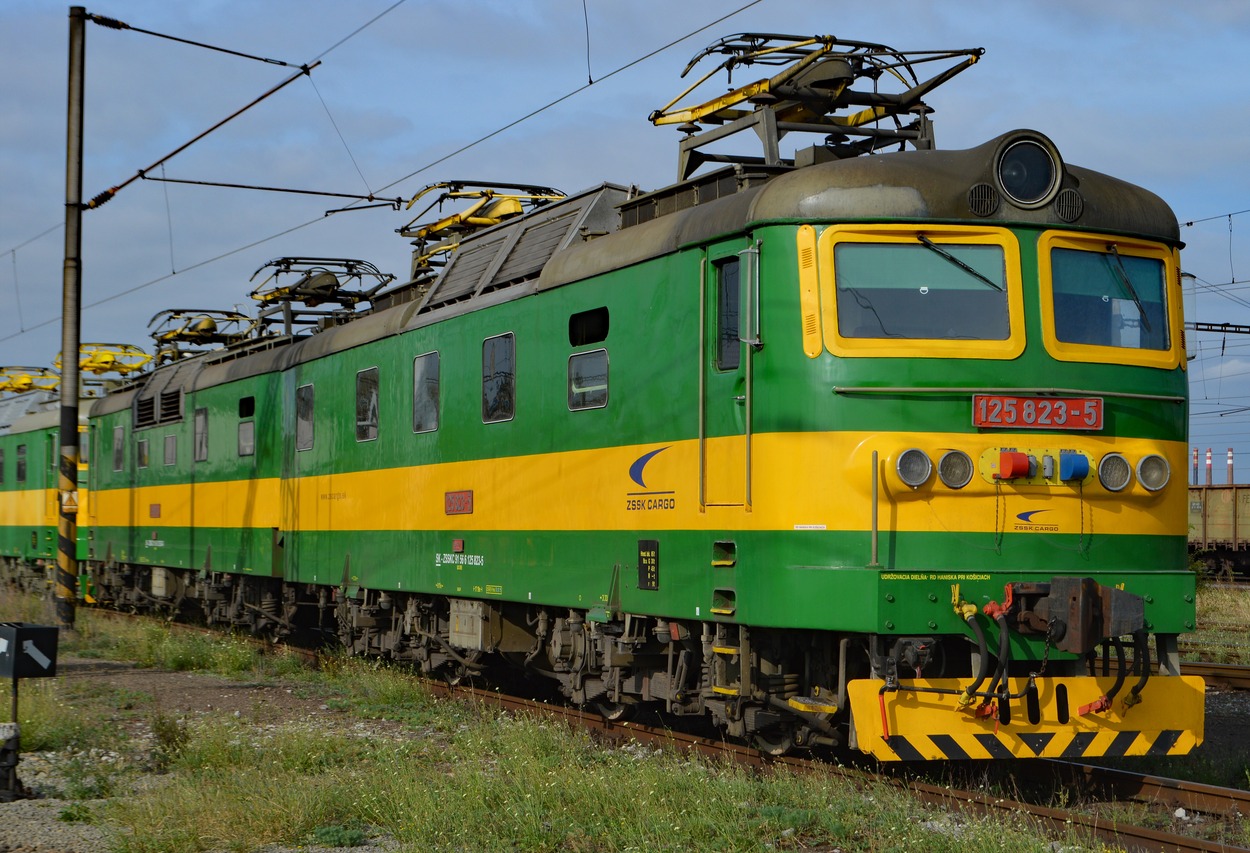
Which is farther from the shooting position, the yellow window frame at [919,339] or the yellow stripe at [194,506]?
the yellow stripe at [194,506]

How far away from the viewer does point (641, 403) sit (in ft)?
31.9

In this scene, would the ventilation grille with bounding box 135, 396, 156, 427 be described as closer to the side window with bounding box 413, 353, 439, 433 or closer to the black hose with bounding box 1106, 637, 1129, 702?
the side window with bounding box 413, 353, 439, 433

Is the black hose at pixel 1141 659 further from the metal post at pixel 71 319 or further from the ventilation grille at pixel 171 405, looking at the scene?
the ventilation grille at pixel 171 405

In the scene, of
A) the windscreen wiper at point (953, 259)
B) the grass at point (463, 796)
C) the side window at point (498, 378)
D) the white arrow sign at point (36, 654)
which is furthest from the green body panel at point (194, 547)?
the windscreen wiper at point (953, 259)

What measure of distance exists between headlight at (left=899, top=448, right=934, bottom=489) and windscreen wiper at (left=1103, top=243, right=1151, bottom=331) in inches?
71.3

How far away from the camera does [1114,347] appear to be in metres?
8.59

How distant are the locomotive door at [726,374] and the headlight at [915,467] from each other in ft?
3.06

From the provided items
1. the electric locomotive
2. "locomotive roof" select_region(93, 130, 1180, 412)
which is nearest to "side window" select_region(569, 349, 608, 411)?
the electric locomotive

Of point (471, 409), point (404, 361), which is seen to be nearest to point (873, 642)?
point (471, 409)

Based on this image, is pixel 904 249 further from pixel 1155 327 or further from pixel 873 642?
pixel 873 642

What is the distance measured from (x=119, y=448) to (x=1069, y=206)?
18.7 m

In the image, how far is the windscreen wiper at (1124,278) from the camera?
8680 mm

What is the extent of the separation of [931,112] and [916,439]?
3409 millimetres

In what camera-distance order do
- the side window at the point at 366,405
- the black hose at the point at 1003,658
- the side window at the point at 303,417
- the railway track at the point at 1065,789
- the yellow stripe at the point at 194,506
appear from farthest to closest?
1. the yellow stripe at the point at 194,506
2. the side window at the point at 303,417
3. the side window at the point at 366,405
4. the black hose at the point at 1003,658
5. the railway track at the point at 1065,789
